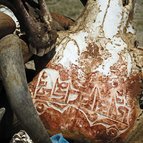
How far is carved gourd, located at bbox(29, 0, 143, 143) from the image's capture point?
2.42m

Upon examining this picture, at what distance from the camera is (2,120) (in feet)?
7.57

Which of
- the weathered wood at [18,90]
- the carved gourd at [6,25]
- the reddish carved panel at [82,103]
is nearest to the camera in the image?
the weathered wood at [18,90]

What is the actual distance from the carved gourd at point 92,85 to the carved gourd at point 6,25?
363 millimetres

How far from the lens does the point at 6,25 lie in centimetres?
213

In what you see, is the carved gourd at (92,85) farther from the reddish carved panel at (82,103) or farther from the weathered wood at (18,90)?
the weathered wood at (18,90)

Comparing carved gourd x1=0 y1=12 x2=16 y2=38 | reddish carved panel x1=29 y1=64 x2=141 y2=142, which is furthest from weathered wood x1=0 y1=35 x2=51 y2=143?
reddish carved panel x1=29 y1=64 x2=141 y2=142

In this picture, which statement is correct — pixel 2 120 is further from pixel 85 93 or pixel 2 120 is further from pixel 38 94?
pixel 85 93

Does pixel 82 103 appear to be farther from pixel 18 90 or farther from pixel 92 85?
pixel 18 90

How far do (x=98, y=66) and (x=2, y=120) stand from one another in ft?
1.58

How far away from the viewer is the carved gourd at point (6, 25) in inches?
82.7

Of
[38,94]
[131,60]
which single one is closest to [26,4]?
[38,94]

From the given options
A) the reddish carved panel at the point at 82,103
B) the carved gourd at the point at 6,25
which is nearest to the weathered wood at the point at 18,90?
the carved gourd at the point at 6,25

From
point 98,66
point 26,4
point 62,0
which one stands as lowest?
point 62,0

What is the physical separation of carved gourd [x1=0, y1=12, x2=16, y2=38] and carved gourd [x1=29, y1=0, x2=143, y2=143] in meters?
0.36
